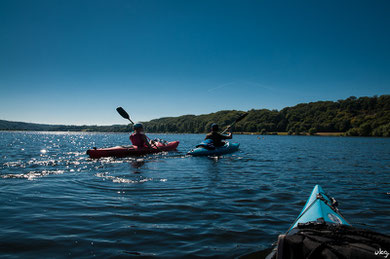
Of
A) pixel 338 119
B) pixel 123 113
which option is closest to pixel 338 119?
pixel 338 119

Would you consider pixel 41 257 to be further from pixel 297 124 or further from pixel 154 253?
pixel 297 124

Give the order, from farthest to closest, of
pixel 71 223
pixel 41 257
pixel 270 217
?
1. pixel 270 217
2. pixel 71 223
3. pixel 41 257

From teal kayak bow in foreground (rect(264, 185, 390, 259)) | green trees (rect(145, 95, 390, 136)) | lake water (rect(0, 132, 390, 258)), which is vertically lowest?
lake water (rect(0, 132, 390, 258))

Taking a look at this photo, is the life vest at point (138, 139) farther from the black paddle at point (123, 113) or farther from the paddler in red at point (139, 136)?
the black paddle at point (123, 113)

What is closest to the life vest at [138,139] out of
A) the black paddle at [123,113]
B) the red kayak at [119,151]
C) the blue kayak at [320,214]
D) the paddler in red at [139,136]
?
the paddler in red at [139,136]

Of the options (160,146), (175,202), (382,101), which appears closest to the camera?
(175,202)

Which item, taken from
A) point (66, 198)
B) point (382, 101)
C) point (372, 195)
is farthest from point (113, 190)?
point (382, 101)

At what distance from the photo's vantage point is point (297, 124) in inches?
4473

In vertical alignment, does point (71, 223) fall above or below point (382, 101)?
below

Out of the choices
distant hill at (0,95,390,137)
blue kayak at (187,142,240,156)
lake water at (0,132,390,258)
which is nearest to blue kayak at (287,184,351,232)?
lake water at (0,132,390,258)

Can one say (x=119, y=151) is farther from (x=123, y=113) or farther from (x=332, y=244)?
(x=332, y=244)

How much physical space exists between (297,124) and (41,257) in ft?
402

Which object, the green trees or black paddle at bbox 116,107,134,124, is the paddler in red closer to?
black paddle at bbox 116,107,134,124

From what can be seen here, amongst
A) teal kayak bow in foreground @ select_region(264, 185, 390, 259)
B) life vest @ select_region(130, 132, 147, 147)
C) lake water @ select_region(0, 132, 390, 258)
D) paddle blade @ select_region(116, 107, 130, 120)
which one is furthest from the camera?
paddle blade @ select_region(116, 107, 130, 120)
